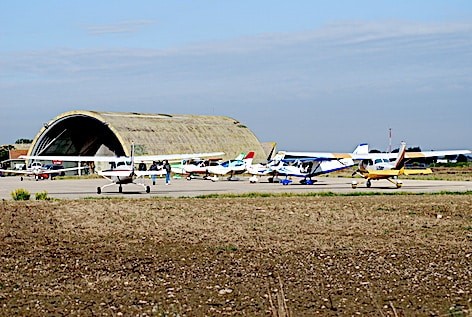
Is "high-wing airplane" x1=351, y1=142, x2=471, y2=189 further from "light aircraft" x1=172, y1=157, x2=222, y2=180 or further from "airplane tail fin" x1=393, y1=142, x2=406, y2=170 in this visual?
"light aircraft" x1=172, y1=157, x2=222, y2=180

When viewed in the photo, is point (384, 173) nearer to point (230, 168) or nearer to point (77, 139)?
point (230, 168)

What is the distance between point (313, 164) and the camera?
143ft

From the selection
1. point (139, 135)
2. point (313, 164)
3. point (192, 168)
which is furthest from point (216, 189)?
point (139, 135)

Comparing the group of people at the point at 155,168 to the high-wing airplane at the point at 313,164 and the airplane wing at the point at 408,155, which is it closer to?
the high-wing airplane at the point at 313,164

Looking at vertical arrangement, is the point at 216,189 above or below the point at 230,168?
above

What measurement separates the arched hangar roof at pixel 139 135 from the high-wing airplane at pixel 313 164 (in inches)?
912

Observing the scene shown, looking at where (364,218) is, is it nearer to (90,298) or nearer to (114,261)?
(114,261)

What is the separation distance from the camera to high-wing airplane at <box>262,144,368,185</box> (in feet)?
143

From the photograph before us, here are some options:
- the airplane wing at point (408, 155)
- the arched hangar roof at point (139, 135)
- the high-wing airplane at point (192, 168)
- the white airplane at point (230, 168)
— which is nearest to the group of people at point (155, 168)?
the white airplane at point (230, 168)

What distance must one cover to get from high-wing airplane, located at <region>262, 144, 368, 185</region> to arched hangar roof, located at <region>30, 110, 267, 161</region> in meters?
23.2

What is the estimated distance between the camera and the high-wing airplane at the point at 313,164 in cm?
4350

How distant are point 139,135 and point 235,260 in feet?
186

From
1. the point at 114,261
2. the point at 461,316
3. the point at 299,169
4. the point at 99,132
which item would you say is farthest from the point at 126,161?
the point at 99,132

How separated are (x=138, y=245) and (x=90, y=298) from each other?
16.7 ft
